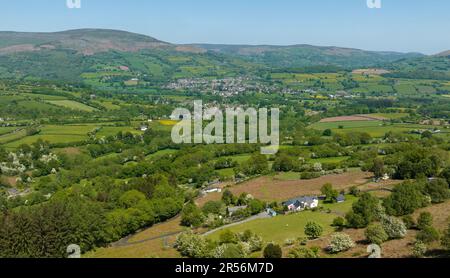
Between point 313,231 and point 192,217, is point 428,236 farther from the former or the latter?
point 192,217

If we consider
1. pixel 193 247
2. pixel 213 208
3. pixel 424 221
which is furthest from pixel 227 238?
pixel 424 221

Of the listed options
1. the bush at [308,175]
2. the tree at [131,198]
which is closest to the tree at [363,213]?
the bush at [308,175]

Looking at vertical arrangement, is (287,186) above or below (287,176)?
above

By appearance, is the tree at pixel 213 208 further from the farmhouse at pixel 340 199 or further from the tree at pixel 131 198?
the farmhouse at pixel 340 199

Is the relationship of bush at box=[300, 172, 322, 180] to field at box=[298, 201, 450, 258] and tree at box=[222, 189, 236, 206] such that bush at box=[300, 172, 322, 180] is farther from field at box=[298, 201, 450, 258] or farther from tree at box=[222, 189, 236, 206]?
field at box=[298, 201, 450, 258]

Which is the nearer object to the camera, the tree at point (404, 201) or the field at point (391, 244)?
the field at point (391, 244)
